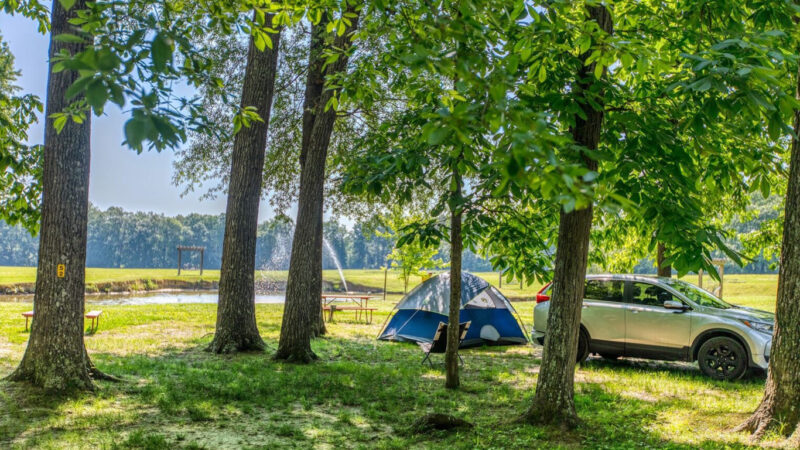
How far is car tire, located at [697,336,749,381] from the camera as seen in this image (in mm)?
8500

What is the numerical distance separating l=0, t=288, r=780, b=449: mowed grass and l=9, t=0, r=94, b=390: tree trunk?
0.32 metres

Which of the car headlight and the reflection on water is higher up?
the car headlight

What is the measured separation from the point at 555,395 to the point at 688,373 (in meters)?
5.05

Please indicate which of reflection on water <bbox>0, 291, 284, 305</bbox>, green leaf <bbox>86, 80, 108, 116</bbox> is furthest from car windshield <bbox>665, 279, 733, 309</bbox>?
reflection on water <bbox>0, 291, 284, 305</bbox>

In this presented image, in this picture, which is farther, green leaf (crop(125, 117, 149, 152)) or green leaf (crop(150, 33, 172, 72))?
green leaf (crop(150, 33, 172, 72))

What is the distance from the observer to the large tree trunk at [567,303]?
211 inches

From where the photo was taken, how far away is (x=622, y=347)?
9.59 m

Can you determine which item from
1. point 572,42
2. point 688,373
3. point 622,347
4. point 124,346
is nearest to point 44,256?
point 124,346

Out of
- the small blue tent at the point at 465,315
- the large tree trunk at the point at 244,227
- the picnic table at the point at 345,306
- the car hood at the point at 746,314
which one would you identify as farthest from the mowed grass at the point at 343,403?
the picnic table at the point at 345,306

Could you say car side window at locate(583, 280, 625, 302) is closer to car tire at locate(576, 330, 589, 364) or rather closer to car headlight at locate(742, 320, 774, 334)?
car tire at locate(576, 330, 589, 364)

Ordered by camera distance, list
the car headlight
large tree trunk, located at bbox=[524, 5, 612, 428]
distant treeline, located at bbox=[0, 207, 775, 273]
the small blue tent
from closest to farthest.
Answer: large tree trunk, located at bbox=[524, 5, 612, 428] → the car headlight → the small blue tent → distant treeline, located at bbox=[0, 207, 775, 273]

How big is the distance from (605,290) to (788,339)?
5.10 meters

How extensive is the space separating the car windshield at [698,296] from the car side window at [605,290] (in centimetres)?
85

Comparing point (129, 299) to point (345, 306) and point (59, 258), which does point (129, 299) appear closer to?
point (345, 306)
